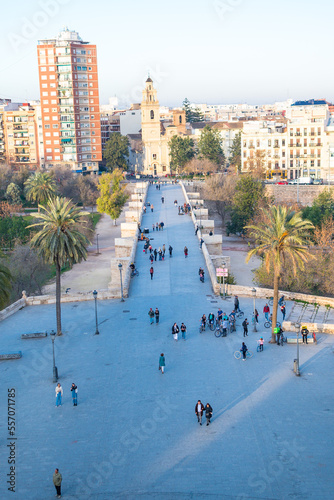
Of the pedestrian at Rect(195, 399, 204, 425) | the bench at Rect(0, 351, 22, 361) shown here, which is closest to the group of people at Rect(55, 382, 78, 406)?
the pedestrian at Rect(195, 399, 204, 425)

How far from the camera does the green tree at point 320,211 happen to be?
47062 mm

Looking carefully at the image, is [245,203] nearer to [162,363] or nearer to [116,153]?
[162,363]

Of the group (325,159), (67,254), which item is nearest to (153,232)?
(67,254)

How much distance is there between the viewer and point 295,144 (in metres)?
77.2

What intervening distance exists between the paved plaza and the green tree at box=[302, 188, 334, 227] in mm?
22036

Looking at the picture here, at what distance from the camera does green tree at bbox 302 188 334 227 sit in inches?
1853

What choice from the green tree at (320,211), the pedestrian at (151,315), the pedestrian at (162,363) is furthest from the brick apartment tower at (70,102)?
the pedestrian at (162,363)

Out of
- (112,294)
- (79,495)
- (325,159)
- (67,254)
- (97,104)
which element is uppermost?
(97,104)

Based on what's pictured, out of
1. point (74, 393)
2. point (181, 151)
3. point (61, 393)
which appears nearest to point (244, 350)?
point (74, 393)

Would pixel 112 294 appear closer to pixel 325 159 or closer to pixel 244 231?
pixel 244 231

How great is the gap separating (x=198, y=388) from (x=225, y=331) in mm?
5053

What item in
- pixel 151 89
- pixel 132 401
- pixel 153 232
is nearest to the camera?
pixel 132 401

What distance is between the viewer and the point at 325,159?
75.6 m

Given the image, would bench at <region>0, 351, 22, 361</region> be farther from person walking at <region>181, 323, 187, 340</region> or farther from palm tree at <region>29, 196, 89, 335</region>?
person walking at <region>181, 323, 187, 340</region>
